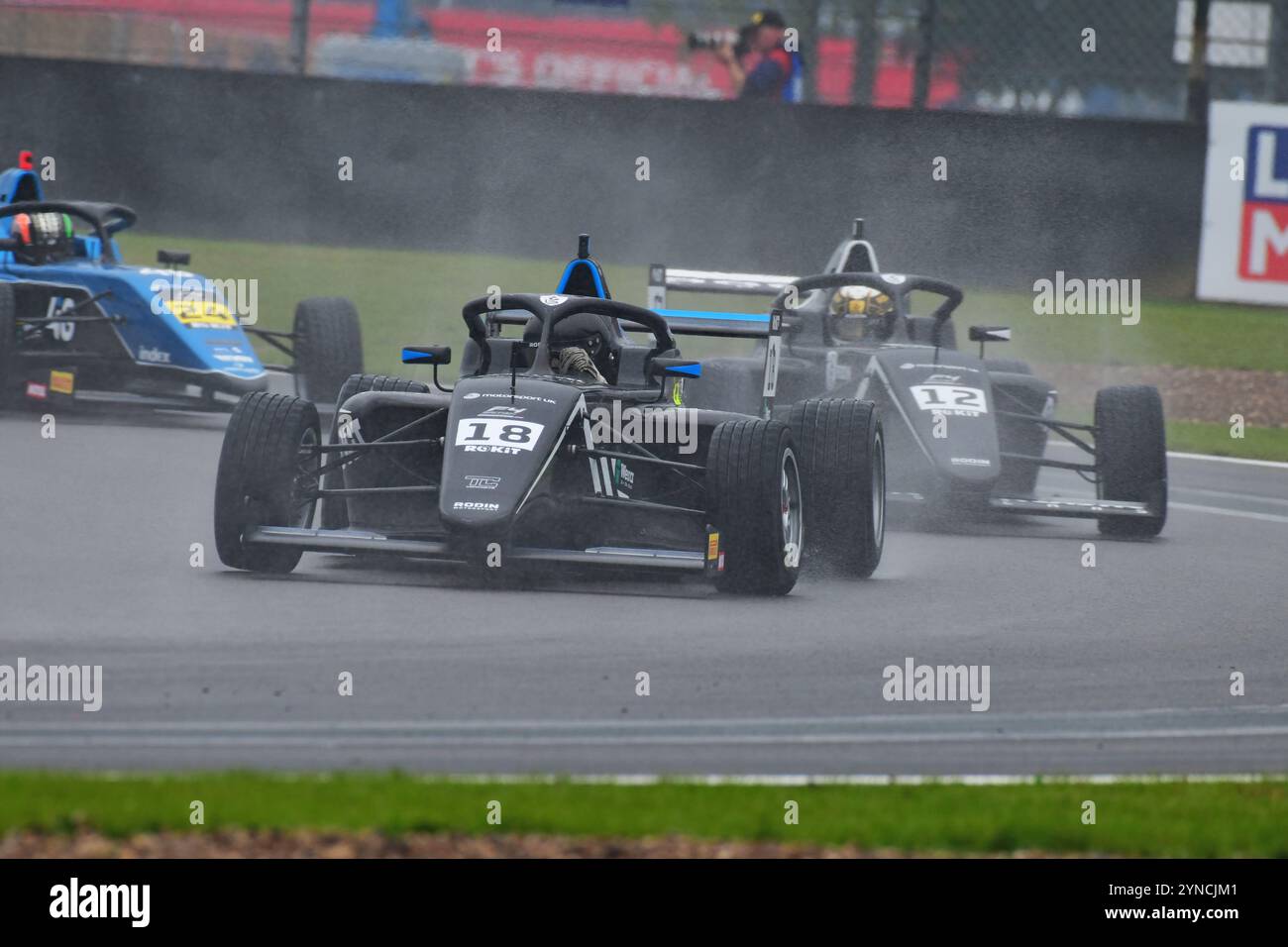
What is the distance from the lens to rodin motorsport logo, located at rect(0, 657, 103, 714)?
718 centimetres

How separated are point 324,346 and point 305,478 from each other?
5187mm

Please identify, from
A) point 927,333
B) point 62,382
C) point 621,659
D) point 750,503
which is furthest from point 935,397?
point 62,382

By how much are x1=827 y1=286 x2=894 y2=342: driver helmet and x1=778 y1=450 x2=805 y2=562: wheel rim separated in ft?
12.3

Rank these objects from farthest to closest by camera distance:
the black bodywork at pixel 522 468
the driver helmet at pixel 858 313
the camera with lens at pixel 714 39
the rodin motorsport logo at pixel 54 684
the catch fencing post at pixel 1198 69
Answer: the camera with lens at pixel 714 39 → the catch fencing post at pixel 1198 69 → the driver helmet at pixel 858 313 → the black bodywork at pixel 522 468 → the rodin motorsport logo at pixel 54 684

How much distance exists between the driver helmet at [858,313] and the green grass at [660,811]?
7.55 metres

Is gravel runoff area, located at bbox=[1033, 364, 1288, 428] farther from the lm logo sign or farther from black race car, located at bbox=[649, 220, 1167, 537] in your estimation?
black race car, located at bbox=[649, 220, 1167, 537]

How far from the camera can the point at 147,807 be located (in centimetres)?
575

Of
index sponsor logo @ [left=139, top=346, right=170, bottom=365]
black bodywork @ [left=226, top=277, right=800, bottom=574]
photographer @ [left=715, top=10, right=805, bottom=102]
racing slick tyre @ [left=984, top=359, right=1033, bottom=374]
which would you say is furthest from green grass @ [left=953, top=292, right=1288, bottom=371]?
black bodywork @ [left=226, top=277, right=800, bottom=574]

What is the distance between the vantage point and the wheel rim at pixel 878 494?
417 inches

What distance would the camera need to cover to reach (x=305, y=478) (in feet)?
32.6
